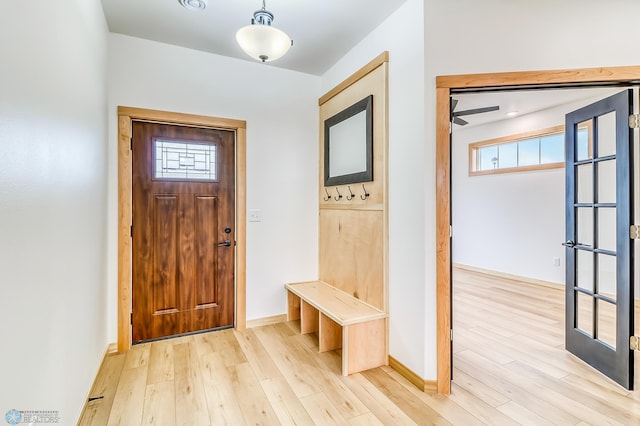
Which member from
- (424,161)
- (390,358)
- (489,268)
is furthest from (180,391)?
(489,268)

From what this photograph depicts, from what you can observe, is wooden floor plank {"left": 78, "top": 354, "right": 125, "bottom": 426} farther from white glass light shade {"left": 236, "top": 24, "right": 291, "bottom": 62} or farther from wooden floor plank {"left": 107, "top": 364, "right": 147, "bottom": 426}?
white glass light shade {"left": 236, "top": 24, "right": 291, "bottom": 62}

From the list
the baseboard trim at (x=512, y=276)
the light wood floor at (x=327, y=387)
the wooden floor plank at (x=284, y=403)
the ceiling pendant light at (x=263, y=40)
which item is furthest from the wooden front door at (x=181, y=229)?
the baseboard trim at (x=512, y=276)

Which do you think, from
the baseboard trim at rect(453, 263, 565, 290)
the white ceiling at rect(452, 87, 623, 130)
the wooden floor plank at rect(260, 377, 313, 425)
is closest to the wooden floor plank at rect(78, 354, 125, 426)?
the wooden floor plank at rect(260, 377, 313, 425)

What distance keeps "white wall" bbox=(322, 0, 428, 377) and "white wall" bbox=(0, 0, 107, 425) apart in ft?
6.80

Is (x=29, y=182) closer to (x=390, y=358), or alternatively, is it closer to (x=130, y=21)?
(x=130, y=21)

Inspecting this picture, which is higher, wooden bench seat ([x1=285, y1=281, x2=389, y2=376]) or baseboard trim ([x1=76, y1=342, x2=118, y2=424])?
wooden bench seat ([x1=285, y1=281, x2=389, y2=376])

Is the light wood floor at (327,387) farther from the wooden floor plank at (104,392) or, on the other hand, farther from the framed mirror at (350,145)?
the framed mirror at (350,145)

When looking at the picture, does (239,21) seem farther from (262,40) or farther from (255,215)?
(255,215)

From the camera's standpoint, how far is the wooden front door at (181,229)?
286cm

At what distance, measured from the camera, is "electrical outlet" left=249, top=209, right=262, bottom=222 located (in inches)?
129

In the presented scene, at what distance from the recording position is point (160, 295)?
2939mm

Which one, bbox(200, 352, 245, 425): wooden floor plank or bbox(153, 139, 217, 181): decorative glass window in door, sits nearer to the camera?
bbox(200, 352, 245, 425): wooden floor plank

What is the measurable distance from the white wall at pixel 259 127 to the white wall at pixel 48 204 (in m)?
0.58

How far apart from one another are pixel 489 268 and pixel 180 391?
212 inches
